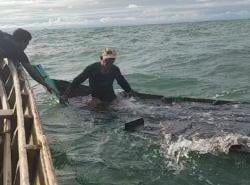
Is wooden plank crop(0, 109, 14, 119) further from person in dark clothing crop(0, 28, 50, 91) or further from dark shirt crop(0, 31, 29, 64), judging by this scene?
dark shirt crop(0, 31, 29, 64)

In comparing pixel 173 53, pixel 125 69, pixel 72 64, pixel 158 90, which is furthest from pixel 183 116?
pixel 173 53

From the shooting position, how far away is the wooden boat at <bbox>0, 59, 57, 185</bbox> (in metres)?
4.38

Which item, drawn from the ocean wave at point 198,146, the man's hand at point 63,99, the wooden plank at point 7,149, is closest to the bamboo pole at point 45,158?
the wooden plank at point 7,149

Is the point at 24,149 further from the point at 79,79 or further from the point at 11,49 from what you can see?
the point at 79,79

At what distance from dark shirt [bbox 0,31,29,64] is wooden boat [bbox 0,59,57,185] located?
1.85 meters

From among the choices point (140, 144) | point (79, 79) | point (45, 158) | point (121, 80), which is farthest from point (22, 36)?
point (45, 158)

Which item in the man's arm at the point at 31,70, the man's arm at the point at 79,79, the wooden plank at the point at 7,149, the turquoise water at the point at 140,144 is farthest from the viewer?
the man's arm at the point at 79,79

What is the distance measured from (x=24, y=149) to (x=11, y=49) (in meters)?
5.52

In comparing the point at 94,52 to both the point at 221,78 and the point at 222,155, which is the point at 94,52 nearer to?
the point at 221,78

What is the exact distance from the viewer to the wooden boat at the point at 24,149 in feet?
14.4

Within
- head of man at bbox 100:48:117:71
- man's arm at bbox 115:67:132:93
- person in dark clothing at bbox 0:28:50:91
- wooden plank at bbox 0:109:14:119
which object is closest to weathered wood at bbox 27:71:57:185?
wooden plank at bbox 0:109:14:119

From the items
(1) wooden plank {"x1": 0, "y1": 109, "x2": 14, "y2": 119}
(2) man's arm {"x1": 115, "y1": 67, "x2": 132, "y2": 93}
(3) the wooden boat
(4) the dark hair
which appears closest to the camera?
(3) the wooden boat

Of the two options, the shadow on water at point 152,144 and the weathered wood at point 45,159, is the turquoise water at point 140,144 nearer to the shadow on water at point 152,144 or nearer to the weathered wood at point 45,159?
the shadow on water at point 152,144

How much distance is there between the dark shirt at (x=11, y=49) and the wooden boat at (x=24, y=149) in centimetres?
185
